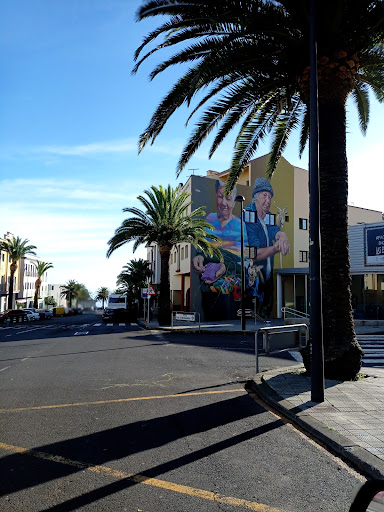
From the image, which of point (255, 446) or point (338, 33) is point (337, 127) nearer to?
point (338, 33)

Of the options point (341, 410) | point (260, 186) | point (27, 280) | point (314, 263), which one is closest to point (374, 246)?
point (260, 186)

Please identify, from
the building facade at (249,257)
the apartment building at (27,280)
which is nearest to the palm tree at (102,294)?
the apartment building at (27,280)

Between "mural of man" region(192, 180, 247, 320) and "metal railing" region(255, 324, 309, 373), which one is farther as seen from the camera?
"mural of man" region(192, 180, 247, 320)

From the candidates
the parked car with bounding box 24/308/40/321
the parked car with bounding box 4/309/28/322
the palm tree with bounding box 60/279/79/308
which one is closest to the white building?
the palm tree with bounding box 60/279/79/308

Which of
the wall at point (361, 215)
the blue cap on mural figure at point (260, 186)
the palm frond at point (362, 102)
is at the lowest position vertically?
the palm frond at point (362, 102)

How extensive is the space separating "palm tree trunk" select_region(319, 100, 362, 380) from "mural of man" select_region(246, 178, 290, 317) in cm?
3042

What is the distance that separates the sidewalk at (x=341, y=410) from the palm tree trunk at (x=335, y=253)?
560 millimetres

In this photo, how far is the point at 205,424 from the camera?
614cm

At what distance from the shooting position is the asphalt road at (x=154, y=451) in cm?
380

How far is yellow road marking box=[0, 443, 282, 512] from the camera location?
370cm

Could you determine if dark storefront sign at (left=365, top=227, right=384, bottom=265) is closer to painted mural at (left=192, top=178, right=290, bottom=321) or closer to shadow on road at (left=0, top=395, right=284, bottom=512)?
painted mural at (left=192, top=178, right=290, bottom=321)

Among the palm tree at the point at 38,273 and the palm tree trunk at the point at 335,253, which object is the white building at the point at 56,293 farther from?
the palm tree trunk at the point at 335,253

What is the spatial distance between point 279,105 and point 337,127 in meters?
3.16

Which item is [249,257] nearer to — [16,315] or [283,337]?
[16,315]
